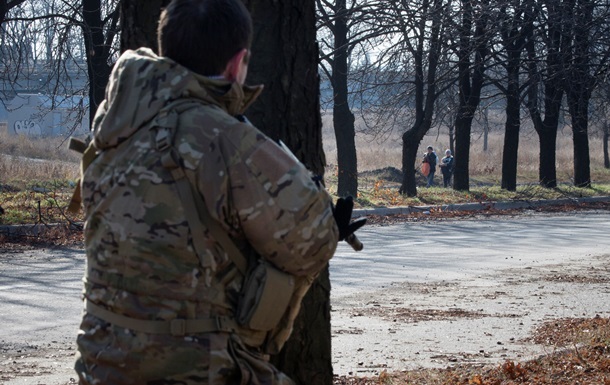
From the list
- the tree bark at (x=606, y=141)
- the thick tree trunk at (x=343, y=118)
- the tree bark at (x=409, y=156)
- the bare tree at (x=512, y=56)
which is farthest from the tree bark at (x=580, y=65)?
the tree bark at (x=606, y=141)

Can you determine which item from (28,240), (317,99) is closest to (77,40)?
(28,240)

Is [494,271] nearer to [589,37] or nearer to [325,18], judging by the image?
[325,18]

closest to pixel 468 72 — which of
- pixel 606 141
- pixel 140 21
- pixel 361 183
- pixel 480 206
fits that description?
pixel 480 206

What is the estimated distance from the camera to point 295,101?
3613mm

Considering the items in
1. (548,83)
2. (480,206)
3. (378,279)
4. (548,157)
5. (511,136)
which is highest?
(548,83)

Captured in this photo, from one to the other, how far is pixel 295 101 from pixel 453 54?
72.3 ft

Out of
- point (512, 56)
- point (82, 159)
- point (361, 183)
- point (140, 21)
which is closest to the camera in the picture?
point (82, 159)

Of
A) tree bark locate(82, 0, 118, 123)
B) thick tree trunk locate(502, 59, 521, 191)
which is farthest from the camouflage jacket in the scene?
thick tree trunk locate(502, 59, 521, 191)

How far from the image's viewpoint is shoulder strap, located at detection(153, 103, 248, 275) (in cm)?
222

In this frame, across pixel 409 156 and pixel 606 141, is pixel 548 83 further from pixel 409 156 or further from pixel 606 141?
pixel 606 141

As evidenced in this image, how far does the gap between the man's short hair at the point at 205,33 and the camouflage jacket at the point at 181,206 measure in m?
0.05

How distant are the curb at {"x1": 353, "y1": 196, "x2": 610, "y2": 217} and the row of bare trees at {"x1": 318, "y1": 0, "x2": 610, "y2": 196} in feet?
6.63

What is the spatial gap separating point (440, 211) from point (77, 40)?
9.44m

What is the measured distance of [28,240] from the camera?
1448cm
